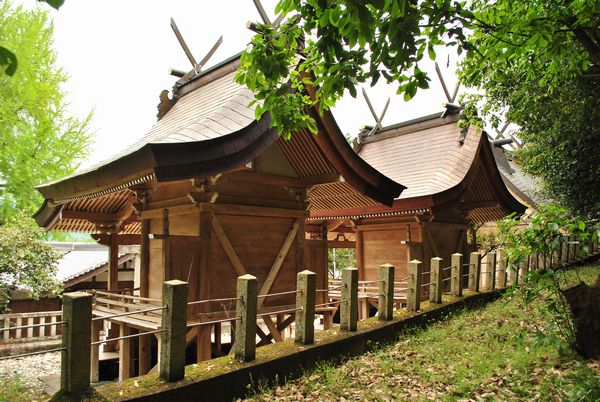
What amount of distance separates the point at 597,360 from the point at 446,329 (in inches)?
112

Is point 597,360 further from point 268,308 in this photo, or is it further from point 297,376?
point 268,308

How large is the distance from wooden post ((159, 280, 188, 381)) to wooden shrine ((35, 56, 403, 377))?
217 cm

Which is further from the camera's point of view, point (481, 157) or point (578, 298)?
point (481, 157)

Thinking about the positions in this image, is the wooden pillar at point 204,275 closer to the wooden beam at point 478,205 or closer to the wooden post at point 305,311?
the wooden post at point 305,311

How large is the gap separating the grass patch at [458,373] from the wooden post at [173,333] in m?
1.00

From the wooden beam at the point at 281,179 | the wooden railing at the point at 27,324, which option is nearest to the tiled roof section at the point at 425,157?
the wooden beam at the point at 281,179

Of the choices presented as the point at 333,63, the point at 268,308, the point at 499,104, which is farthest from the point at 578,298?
the point at 499,104

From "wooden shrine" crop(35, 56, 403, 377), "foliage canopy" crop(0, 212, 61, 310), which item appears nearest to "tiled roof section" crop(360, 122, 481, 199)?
"wooden shrine" crop(35, 56, 403, 377)

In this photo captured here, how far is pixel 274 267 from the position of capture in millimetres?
8648

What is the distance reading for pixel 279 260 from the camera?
875 centimetres

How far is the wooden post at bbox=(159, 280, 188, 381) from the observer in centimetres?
444

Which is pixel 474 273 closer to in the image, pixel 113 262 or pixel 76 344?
pixel 113 262

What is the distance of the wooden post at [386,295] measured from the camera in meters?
7.66

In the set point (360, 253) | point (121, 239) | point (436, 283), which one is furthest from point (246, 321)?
point (360, 253)
